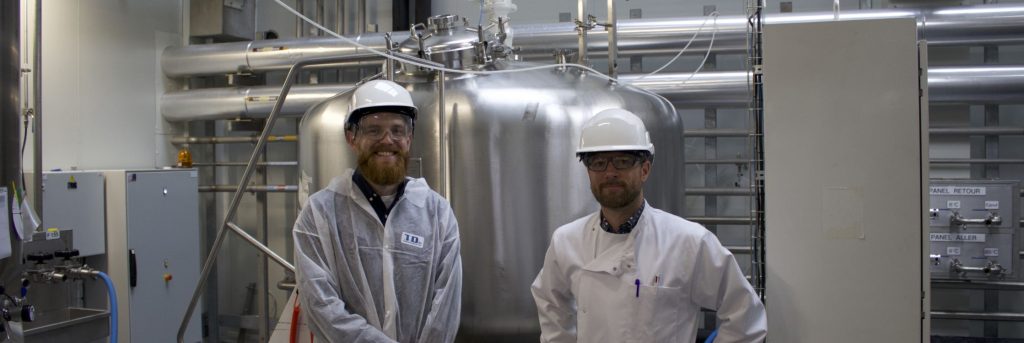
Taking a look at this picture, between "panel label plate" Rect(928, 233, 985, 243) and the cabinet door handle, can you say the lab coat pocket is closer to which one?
"panel label plate" Rect(928, 233, 985, 243)

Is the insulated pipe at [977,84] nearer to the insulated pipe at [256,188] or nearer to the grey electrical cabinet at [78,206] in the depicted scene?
the insulated pipe at [256,188]

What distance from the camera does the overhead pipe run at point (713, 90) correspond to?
3389 mm

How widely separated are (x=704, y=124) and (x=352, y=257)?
107 inches

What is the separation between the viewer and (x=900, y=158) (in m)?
1.76

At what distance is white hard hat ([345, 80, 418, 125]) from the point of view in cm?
189

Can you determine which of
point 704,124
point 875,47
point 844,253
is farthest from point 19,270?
point 704,124

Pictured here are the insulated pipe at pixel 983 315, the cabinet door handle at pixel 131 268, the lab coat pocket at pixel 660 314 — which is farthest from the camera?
the cabinet door handle at pixel 131 268

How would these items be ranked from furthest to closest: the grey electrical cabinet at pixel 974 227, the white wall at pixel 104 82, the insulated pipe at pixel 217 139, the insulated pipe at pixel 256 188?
the insulated pipe at pixel 217 139, the insulated pipe at pixel 256 188, the white wall at pixel 104 82, the grey electrical cabinet at pixel 974 227

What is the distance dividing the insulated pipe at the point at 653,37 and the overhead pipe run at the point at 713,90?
156mm

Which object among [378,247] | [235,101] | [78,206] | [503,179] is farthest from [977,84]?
[78,206]

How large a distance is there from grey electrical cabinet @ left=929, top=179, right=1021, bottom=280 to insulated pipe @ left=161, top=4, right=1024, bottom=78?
707 mm

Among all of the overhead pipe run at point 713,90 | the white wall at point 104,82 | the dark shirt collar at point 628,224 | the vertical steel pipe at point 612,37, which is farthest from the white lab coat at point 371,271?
the white wall at point 104,82

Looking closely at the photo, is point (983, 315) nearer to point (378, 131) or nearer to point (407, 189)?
point (407, 189)

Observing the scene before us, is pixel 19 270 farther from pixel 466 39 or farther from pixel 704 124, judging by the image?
pixel 704 124
